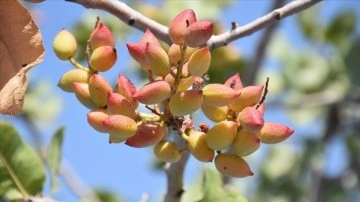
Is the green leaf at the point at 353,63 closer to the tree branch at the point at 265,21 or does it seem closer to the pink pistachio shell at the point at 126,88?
the tree branch at the point at 265,21

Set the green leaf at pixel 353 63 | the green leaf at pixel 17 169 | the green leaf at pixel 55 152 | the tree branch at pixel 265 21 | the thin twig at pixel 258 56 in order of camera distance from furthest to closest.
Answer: the green leaf at pixel 353 63 < the thin twig at pixel 258 56 < the green leaf at pixel 55 152 < the green leaf at pixel 17 169 < the tree branch at pixel 265 21

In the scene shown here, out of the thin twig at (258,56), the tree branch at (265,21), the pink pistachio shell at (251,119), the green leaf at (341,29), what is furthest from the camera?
the green leaf at (341,29)

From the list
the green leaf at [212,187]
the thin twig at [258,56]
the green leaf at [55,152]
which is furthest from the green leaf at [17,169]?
the thin twig at [258,56]

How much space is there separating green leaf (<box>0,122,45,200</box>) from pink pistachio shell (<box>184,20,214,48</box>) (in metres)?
0.52

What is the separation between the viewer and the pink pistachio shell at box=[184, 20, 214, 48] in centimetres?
87

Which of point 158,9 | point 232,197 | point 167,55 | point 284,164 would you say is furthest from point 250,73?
point 284,164

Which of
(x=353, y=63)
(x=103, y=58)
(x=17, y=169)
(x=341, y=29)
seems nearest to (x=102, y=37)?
(x=103, y=58)

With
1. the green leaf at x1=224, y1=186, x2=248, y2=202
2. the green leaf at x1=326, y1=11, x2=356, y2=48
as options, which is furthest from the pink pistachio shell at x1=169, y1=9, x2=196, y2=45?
the green leaf at x1=326, y1=11, x2=356, y2=48

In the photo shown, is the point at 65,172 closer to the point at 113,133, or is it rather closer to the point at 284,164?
the point at 284,164

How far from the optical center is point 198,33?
873 millimetres

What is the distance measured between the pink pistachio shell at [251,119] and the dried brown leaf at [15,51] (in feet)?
0.82

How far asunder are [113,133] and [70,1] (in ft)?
0.59

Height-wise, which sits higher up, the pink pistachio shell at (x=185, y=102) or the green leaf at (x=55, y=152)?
the pink pistachio shell at (x=185, y=102)

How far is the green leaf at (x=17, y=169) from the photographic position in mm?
1311
